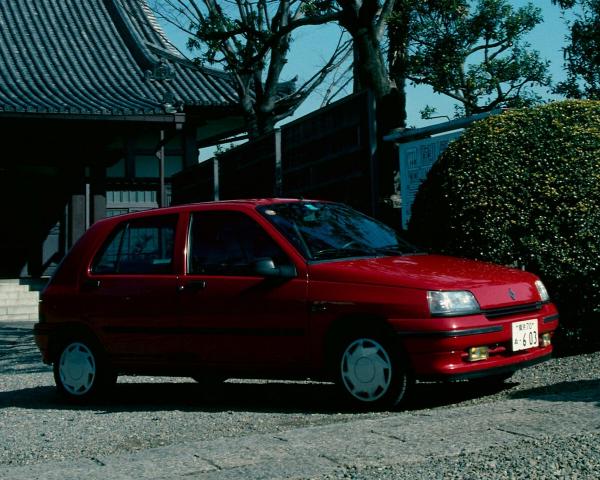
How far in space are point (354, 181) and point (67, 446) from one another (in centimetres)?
681

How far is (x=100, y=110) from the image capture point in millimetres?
19859

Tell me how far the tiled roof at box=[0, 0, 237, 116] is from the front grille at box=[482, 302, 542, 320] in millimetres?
14378

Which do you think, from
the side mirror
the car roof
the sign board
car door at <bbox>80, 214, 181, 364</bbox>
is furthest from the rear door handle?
the sign board

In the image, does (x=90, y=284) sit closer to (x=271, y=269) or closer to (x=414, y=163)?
(x=271, y=269)

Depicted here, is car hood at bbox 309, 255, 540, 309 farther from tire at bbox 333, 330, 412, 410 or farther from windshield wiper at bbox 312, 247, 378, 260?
tire at bbox 333, 330, 412, 410

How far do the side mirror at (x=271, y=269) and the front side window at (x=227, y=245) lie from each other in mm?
95

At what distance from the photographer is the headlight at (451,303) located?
6070 mm

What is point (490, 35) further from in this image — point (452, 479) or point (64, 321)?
point (452, 479)

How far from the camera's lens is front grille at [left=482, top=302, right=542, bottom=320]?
629 centimetres

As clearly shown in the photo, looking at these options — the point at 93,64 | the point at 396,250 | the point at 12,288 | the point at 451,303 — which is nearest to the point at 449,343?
the point at 451,303

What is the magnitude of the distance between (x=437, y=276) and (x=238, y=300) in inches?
57.2

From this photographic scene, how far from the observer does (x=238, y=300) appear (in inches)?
269

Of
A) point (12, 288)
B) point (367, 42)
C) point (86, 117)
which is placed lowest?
point (12, 288)

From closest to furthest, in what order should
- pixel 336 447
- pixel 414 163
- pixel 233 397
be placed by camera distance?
pixel 336 447 → pixel 233 397 → pixel 414 163
